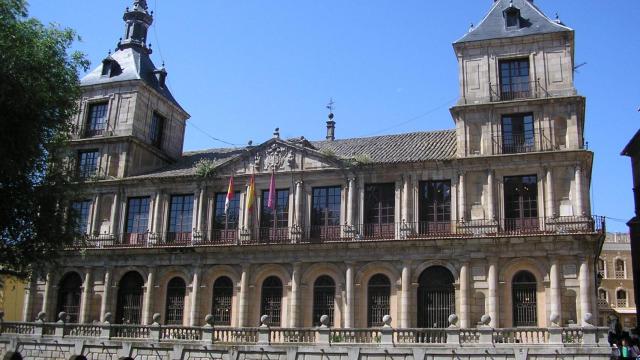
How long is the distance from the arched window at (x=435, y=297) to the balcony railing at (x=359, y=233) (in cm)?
162

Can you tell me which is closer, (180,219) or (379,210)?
(379,210)

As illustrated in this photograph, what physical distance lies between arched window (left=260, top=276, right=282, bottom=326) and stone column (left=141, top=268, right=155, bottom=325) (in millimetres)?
5507

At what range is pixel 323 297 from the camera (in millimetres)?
29297

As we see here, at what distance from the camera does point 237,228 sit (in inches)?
1238

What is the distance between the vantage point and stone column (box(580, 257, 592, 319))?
25.1m

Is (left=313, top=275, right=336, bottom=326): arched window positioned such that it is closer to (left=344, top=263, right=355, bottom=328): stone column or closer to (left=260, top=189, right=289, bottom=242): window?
(left=344, top=263, right=355, bottom=328): stone column

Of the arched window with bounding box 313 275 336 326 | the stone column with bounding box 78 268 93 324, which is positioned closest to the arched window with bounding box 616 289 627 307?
the arched window with bounding box 313 275 336 326

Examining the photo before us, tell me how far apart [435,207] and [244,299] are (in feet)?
30.7

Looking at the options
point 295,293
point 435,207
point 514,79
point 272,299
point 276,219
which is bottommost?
point 272,299

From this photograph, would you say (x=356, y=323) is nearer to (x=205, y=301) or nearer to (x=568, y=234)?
(x=205, y=301)

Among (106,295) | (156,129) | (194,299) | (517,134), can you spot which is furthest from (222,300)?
(517,134)

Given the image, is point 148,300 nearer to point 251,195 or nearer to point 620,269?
point 251,195

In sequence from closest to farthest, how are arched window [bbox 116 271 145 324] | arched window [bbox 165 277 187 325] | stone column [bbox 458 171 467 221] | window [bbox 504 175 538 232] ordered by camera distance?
window [bbox 504 175 538 232] < stone column [bbox 458 171 467 221] < arched window [bbox 165 277 187 325] < arched window [bbox 116 271 145 324]

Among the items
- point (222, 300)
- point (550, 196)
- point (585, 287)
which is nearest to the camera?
point (585, 287)
